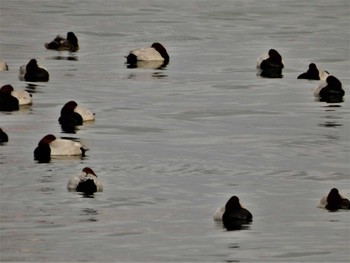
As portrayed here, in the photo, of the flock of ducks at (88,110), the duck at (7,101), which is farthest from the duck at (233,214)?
the duck at (7,101)

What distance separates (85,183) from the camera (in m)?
29.0

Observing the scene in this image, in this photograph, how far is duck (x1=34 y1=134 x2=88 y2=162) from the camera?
32.5 m

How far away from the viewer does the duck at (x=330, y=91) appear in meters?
41.7

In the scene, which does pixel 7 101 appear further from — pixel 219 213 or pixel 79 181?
pixel 219 213

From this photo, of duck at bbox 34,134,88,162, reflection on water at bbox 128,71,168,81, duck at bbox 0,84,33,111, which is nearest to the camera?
duck at bbox 34,134,88,162

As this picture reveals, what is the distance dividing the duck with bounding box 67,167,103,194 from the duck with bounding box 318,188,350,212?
383cm

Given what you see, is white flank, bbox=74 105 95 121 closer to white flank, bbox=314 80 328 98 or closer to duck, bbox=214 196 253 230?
white flank, bbox=314 80 328 98

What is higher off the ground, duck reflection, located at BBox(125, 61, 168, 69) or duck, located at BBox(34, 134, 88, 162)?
duck reflection, located at BBox(125, 61, 168, 69)

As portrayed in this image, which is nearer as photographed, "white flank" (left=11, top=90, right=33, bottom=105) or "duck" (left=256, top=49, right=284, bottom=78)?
"white flank" (left=11, top=90, right=33, bottom=105)

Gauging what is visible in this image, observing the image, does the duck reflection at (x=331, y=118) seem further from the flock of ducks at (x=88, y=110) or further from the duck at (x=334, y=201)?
the duck at (x=334, y=201)

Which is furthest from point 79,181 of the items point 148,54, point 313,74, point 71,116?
point 148,54

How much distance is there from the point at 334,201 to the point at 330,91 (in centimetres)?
1427

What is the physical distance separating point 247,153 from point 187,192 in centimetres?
415

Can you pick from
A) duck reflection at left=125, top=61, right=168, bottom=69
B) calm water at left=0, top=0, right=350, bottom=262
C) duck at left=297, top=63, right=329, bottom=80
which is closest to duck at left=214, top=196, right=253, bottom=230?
calm water at left=0, top=0, right=350, bottom=262
